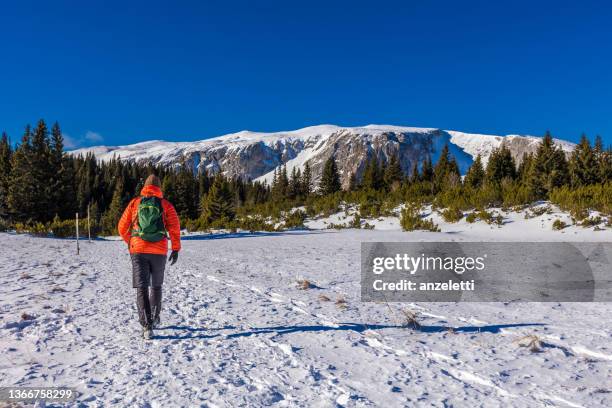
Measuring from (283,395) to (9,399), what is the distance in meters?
1.99

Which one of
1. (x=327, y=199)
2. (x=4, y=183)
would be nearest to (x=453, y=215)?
(x=327, y=199)

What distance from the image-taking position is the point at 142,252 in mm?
4516

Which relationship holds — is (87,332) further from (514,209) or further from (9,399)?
(514,209)

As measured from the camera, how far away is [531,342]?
160 inches

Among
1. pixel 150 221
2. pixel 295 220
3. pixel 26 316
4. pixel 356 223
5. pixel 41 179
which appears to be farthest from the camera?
pixel 295 220

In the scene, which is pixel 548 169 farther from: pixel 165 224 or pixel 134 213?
pixel 134 213

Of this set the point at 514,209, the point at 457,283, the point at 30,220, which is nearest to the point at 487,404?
the point at 457,283

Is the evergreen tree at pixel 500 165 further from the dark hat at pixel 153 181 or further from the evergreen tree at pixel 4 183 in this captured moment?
the evergreen tree at pixel 4 183

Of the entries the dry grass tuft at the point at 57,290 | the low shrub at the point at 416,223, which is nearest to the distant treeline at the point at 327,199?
the low shrub at the point at 416,223

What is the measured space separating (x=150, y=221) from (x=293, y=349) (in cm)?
222

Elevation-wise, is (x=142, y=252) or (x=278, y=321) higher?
(x=142, y=252)

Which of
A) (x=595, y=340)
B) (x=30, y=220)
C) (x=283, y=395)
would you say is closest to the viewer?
(x=283, y=395)

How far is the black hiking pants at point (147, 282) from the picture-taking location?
4430 mm

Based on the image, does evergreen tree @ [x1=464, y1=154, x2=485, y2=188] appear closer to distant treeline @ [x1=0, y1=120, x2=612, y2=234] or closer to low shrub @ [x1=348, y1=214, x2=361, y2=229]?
distant treeline @ [x1=0, y1=120, x2=612, y2=234]
